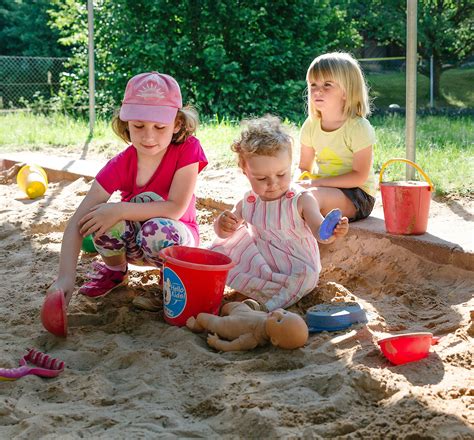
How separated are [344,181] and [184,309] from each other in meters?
1.23

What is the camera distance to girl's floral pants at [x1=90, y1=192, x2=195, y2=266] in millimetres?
2805

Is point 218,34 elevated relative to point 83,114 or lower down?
elevated

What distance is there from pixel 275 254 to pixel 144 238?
0.53m

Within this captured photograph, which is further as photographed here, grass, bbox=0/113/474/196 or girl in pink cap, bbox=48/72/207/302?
grass, bbox=0/113/474/196

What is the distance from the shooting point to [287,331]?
230cm

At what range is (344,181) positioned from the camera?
3.49 m

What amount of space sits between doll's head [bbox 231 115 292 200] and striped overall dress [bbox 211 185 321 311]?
0.09 metres

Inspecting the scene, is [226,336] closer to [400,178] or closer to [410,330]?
[410,330]

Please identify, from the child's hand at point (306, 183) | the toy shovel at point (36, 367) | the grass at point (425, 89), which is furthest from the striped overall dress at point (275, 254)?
the grass at point (425, 89)

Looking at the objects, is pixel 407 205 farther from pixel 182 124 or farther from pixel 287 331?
pixel 287 331

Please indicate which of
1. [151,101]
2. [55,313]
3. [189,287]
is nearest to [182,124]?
[151,101]

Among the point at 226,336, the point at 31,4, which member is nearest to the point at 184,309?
the point at 226,336

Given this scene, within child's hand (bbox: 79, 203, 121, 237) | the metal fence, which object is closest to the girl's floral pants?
child's hand (bbox: 79, 203, 121, 237)

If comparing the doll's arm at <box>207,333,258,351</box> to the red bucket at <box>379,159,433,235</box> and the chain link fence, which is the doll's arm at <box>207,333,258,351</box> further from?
the chain link fence
